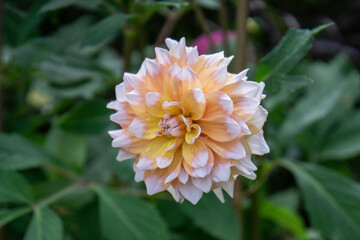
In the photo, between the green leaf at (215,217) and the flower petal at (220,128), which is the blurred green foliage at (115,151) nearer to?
the green leaf at (215,217)

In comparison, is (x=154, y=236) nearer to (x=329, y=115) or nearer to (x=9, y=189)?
(x=9, y=189)

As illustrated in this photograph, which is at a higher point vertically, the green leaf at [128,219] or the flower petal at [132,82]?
the flower petal at [132,82]

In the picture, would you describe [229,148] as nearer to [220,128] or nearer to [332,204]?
[220,128]

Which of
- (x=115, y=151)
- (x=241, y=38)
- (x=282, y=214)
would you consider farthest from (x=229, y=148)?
(x=282, y=214)

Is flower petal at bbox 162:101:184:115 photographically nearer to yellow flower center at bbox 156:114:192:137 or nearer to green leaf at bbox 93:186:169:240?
yellow flower center at bbox 156:114:192:137


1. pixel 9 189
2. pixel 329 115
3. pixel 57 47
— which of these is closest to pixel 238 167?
pixel 9 189

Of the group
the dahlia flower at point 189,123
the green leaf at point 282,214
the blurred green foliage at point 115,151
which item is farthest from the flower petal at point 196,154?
the green leaf at point 282,214

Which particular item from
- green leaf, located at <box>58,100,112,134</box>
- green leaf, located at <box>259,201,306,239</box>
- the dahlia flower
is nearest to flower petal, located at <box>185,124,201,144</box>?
the dahlia flower
